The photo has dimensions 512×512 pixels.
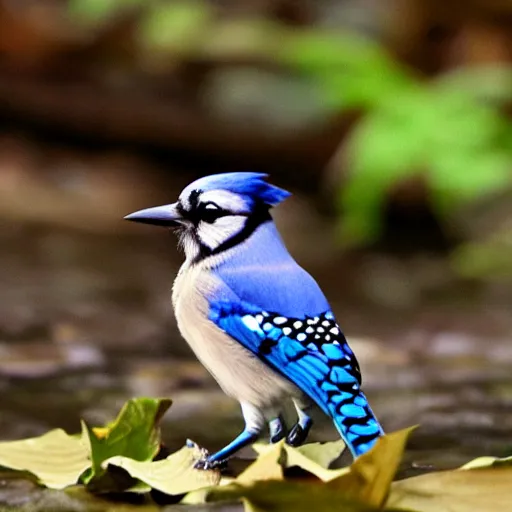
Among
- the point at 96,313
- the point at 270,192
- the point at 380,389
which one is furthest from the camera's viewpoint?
the point at 96,313

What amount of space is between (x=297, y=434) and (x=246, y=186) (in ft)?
1.06

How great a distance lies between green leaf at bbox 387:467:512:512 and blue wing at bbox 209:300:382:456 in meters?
0.07

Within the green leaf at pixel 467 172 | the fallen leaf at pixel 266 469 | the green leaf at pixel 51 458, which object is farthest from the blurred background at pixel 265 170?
the fallen leaf at pixel 266 469

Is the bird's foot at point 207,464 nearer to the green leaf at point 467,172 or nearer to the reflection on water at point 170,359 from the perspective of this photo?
the reflection on water at point 170,359

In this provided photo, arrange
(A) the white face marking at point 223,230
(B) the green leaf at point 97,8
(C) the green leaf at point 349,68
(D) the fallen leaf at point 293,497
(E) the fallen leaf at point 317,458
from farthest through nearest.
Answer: (B) the green leaf at point 97,8
(C) the green leaf at point 349,68
(A) the white face marking at point 223,230
(E) the fallen leaf at point 317,458
(D) the fallen leaf at point 293,497

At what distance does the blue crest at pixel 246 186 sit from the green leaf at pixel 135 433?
0.92ft

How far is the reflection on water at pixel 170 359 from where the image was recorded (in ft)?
5.50

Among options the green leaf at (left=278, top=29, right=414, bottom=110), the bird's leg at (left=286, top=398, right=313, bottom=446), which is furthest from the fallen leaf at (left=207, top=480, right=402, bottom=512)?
the green leaf at (left=278, top=29, right=414, bottom=110)

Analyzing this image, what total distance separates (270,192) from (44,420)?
0.63 meters

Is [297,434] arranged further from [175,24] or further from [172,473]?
[175,24]

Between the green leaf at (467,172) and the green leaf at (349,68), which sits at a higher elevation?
the green leaf at (349,68)

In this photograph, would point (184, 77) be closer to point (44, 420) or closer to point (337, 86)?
point (337, 86)

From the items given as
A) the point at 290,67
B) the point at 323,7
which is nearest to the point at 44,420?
the point at 290,67

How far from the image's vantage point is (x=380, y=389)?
200cm
